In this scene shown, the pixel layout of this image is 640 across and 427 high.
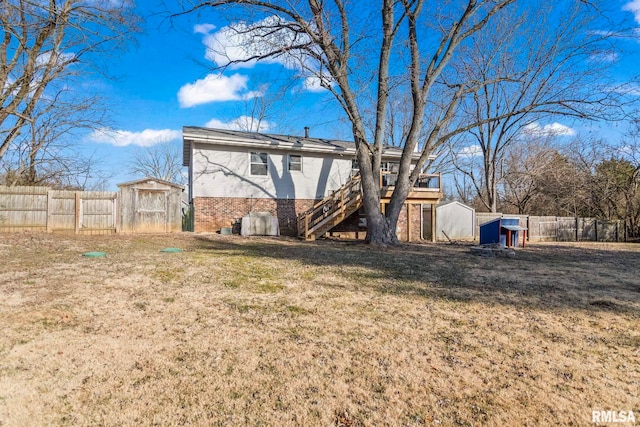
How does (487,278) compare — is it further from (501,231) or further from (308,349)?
(501,231)

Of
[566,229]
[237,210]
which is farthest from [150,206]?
[566,229]

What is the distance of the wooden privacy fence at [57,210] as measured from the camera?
11742mm

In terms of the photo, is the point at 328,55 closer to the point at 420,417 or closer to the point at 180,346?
the point at 180,346

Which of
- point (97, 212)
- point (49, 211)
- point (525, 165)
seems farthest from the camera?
point (525, 165)

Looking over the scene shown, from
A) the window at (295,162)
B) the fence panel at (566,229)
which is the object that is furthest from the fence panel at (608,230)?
the window at (295,162)

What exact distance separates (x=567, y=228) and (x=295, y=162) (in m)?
16.6

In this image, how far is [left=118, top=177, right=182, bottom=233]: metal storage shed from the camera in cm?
1295

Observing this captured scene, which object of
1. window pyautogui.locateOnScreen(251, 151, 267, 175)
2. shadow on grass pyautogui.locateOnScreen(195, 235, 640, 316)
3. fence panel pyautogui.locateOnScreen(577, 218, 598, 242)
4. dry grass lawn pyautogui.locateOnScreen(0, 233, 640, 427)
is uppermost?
window pyautogui.locateOnScreen(251, 151, 267, 175)

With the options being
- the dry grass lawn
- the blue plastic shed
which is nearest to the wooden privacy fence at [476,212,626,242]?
the blue plastic shed

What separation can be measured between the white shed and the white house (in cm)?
377

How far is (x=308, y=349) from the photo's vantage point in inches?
123

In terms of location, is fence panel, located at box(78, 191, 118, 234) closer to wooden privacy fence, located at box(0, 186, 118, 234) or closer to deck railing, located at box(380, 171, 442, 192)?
wooden privacy fence, located at box(0, 186, 118, 234)

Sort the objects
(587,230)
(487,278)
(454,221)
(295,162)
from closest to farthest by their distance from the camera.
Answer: (487,278)
(295,162)
(454,221)
(587,230)

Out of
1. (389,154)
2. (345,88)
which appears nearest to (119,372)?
Result: (345,88)
